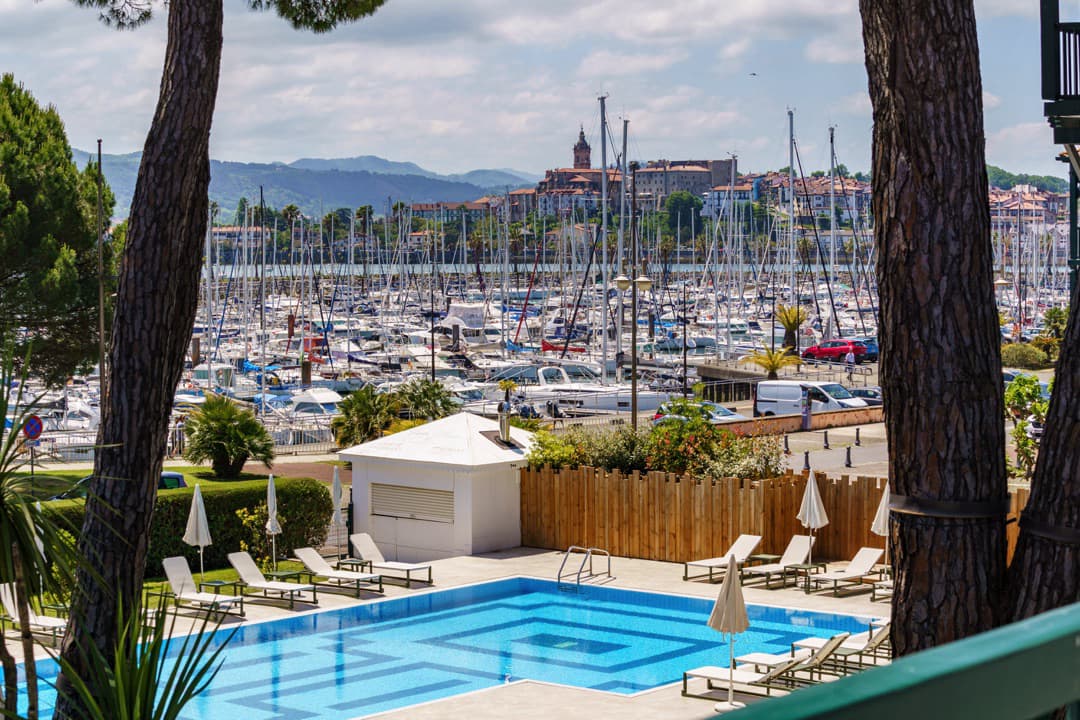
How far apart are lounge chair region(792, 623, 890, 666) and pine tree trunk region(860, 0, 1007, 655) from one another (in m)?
10.3

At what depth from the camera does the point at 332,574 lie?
21.5 meters

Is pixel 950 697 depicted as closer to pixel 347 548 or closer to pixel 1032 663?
pixel 1032 663

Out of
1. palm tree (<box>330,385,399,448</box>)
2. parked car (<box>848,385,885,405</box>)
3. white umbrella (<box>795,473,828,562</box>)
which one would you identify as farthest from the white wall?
parked car (<box>848,385,885,405</box>)

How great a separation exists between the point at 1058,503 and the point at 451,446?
20.1 m

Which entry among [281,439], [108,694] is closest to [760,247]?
[281,439]

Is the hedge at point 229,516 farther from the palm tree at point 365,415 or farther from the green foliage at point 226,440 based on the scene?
the palm tree at point 365,415

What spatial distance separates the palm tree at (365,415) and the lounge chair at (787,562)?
12089mm

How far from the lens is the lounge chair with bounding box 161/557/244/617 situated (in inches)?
764

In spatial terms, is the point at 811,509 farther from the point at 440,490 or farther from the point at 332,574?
the point at 332,574

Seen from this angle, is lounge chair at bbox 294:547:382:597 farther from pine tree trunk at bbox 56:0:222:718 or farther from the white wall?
pine tree trunk at bbox 56:0:222:718

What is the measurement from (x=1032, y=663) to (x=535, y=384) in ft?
174

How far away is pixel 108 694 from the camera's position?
7.02 m

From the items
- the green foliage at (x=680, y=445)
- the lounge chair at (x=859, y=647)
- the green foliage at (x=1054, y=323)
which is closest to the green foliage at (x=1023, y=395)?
the green foliage at (x=680, y=445)

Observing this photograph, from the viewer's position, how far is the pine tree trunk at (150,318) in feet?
32.1
